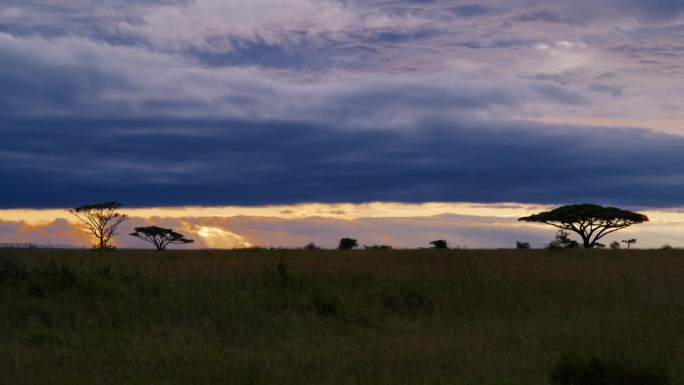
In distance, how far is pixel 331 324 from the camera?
12.2 meters

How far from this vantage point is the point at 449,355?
9.39 m

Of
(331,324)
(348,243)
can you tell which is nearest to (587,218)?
(348,243)

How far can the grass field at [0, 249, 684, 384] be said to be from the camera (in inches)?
338

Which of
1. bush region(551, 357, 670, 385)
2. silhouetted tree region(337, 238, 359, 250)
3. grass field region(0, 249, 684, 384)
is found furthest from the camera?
silhouetted tree region(337, 238, 359, 250)

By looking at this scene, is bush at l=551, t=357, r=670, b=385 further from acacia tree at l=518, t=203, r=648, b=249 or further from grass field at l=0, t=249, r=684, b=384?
acacia tree at l=518, t=203, r=648, b=249

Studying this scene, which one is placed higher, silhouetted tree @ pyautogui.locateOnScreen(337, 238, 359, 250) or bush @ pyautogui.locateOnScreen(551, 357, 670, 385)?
silhouetted tree @ pyautogui.locateOnScreen(337, 238, 359, 250)

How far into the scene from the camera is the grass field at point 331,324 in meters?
8.58

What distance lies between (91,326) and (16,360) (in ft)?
8.82

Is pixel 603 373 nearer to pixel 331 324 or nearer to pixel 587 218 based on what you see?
pixel 331 324

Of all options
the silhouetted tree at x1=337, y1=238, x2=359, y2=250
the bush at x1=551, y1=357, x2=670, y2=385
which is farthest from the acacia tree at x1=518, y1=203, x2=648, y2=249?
the bush at x1=551, y1=357, x2=670, y2=385

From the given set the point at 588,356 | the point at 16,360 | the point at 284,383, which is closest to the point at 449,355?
the point at 588,356

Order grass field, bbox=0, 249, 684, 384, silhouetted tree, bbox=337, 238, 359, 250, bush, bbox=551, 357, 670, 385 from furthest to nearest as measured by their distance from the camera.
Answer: silhouetted tree, bbox=337, 238, 359, 250 → grass field, bbox=0, 249, 684, 384 → bush, bbox=551, 357, 670, 385

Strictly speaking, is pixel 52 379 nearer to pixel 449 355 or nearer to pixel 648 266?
pixel 449 355

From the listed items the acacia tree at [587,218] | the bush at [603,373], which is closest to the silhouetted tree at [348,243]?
the acacia tree at [587,218]
